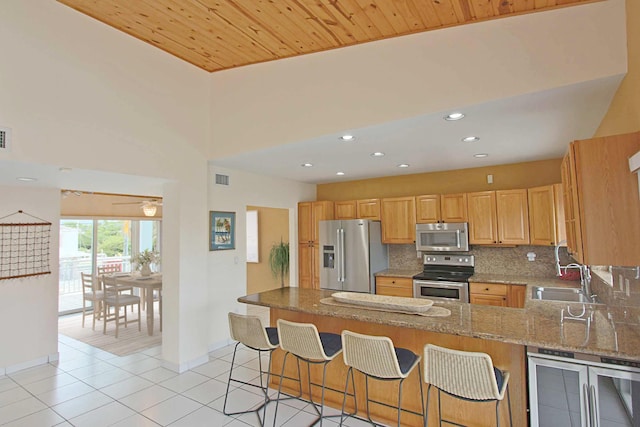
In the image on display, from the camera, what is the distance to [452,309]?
267 cm

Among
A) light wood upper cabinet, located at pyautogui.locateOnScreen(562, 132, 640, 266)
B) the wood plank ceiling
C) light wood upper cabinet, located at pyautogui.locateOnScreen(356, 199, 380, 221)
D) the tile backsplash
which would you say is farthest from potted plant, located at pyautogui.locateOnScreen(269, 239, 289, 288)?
light wood upper cabinet, located at pyautogui.locateOnScreen(562, 132, 640, 266)

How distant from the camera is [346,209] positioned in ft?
19.3

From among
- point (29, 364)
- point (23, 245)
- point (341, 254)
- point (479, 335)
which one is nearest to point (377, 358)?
point (479, 335)

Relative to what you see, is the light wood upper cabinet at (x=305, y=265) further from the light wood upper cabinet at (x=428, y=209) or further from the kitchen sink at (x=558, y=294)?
the kitchen sink at (x=558, y=294)

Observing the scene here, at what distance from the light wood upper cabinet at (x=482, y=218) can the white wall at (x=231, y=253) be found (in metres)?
2.99

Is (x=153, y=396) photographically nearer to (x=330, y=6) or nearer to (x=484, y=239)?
(x=330, y=6)

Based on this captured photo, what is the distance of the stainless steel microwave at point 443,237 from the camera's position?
4824mm

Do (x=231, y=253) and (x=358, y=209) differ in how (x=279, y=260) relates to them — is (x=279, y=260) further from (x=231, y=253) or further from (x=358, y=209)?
(x=231, y=253)

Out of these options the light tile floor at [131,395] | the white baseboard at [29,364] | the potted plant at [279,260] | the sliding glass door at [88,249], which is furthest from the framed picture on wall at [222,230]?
the sliding glass door at [88,249]

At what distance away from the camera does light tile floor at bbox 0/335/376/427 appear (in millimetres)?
Result: 2877

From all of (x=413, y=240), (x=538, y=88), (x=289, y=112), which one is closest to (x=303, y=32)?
(x=289, y=112)

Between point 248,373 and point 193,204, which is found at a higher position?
point 193,204

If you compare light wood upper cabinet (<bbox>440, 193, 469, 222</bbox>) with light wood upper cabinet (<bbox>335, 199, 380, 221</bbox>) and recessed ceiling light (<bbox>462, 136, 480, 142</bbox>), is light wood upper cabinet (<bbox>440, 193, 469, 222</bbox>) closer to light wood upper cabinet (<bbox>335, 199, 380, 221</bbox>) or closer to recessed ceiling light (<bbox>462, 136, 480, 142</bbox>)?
light wood upper cabinet (<bbox>335, 199, 380, 221</bbox>)

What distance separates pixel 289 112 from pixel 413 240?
2.92m
